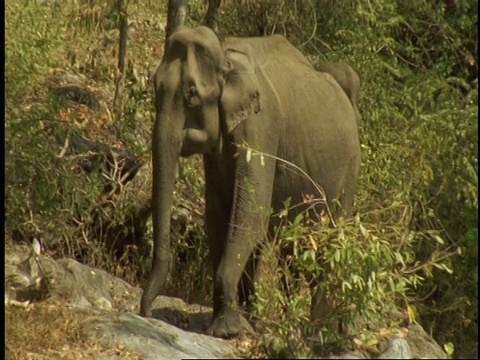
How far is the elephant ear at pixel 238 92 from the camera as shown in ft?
38.8

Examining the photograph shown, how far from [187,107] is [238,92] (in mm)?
391

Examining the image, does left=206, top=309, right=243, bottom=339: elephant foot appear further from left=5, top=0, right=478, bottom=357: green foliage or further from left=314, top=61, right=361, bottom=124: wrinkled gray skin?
left=314, top=61, right=361, bottom=124: wrinkled gray skin

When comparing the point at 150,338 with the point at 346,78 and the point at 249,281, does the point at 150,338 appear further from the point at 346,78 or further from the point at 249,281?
the point at 346,78

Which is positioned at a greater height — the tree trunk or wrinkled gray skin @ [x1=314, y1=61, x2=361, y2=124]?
wrinkled gray skin @ [x1=314, y1=61, x2=361, y2=124]

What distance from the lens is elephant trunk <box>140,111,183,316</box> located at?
11.7m

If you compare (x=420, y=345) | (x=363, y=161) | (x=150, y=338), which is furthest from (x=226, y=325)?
(x=363, y=161)

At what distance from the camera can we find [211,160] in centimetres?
1223

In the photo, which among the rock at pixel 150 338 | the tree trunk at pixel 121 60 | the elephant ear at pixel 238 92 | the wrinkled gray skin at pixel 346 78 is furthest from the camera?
the tree trunk at pixel 121 60

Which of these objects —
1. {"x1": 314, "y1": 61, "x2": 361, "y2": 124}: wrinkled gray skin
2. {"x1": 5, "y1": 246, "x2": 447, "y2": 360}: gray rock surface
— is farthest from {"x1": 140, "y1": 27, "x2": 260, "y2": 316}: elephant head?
{"x1": 314, "y1": 61, "x2": 361, "y2": 124}: wrinkled gray skin

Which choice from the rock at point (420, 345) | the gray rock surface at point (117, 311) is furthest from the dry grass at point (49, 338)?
the rock at point (420, 345)

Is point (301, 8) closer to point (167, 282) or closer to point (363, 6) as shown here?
point (363, 6)

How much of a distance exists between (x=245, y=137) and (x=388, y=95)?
371 cm

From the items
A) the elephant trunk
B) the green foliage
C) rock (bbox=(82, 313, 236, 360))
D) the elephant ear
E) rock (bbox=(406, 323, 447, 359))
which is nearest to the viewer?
rock (bbox=(406, 323, 447, 359))

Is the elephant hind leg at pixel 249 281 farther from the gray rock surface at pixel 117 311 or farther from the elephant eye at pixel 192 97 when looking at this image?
the elephant eye at pixel 192 97
